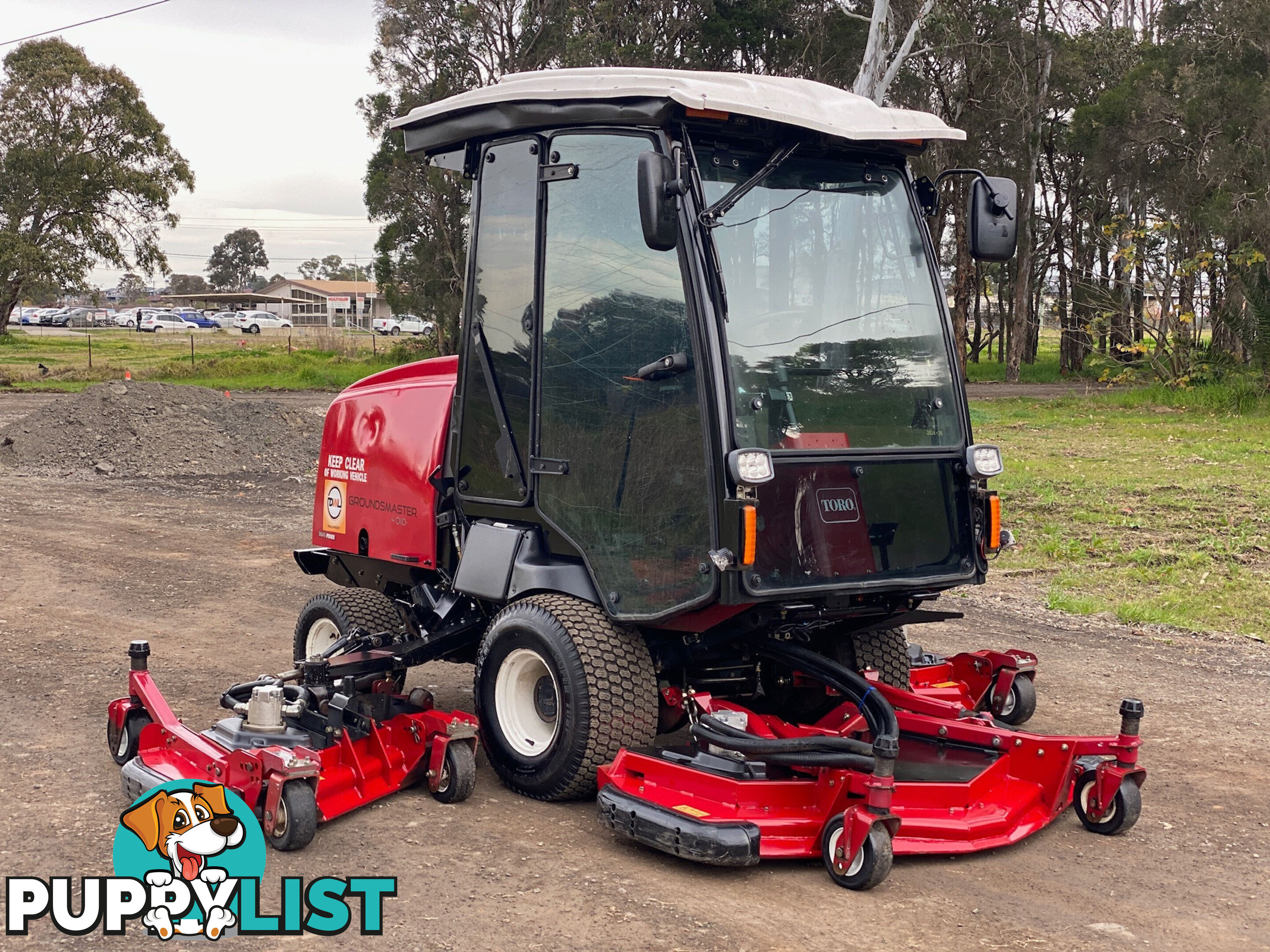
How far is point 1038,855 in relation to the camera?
4.75 m

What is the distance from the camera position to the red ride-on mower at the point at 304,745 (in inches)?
184

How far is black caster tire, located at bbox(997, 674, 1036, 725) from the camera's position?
6.36 meters

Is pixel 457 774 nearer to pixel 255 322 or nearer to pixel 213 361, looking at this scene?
pixel 213 361

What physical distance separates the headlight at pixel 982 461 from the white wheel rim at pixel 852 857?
1.63 meters

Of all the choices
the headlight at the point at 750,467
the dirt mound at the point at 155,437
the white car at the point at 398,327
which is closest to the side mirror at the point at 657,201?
the headlight at the point at 750,467

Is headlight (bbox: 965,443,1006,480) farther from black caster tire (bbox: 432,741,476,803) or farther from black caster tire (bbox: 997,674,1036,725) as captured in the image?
black caster tire (bbox: 432,741,476,803)

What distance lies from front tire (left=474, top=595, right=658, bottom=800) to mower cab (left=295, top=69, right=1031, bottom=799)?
11 mm

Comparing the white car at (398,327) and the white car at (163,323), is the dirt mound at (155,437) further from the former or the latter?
the white car at (163,323)

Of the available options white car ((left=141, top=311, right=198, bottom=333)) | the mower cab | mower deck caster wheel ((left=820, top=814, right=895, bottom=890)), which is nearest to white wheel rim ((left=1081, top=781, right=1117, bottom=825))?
the mower cab

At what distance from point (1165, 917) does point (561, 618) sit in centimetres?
235

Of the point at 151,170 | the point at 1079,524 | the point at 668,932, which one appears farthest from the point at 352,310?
the point at 668,932

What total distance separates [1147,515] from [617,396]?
29.8 feet

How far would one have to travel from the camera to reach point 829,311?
5.15m

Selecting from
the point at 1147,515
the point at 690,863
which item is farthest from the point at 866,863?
the point at 1147,515
